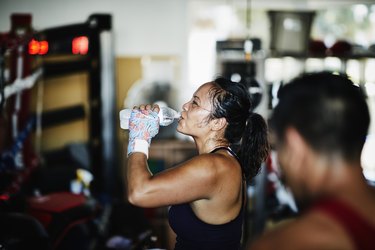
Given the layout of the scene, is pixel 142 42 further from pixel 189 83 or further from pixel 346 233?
pixel 346 233

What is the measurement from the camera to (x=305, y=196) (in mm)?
1204

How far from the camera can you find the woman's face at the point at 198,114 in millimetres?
2074

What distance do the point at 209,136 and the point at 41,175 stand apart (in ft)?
11.5

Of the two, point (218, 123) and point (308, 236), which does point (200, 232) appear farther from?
point (308, 236)

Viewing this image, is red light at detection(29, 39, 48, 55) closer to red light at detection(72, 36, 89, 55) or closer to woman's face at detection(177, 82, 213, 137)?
red light at detection(72, 36, 89, 55)

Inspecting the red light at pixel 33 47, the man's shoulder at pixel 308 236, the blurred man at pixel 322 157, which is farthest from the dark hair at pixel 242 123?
the red light at pixel 33 47

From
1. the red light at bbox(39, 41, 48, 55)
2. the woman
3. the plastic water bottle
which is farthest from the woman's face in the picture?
the red light at bbox(39, 41, 48, 55)

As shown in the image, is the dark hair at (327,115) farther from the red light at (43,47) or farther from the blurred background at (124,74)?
the red light at (43,47)

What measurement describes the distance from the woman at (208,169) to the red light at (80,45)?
3177 mm

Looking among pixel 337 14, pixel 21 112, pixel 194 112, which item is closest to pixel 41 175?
pixel 21 112

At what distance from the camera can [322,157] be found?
1185mm

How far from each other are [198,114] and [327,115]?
0.97 meters

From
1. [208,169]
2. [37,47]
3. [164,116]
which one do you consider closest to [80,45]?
[37,47]

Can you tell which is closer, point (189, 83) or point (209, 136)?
point (209, 136)
